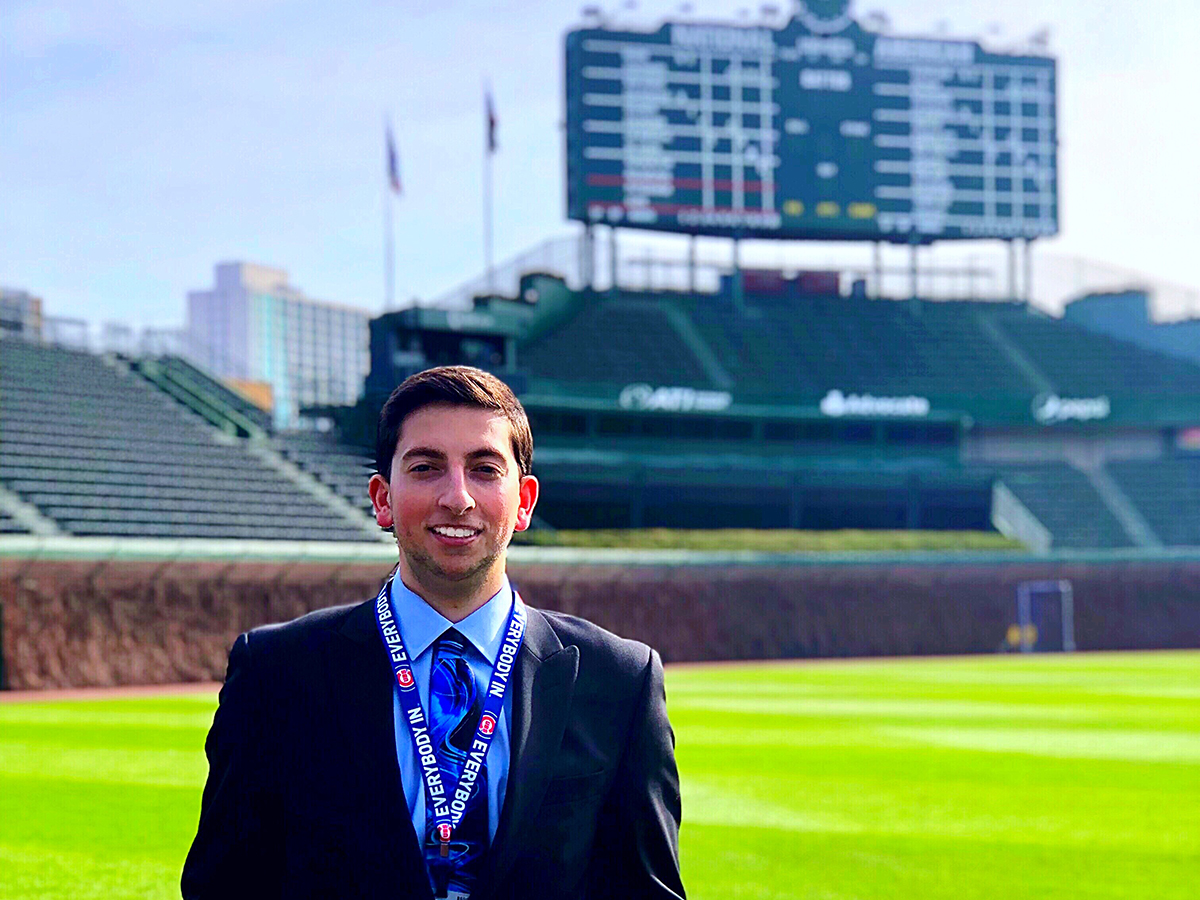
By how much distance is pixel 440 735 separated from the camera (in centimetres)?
345

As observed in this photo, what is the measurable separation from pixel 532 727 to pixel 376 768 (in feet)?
1.20

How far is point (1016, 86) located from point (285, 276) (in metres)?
114

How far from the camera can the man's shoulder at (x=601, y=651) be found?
11.9 feet

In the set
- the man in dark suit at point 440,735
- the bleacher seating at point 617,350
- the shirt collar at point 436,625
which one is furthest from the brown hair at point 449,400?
the bleacher seating at point 617,350

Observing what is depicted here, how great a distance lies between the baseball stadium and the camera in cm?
1190

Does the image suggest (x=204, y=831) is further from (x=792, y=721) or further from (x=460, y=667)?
(x=792, y=721)

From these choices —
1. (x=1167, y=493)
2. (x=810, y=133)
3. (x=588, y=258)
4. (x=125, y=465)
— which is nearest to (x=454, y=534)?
(x=125, y=465)

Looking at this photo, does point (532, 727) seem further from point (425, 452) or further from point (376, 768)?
point (425, 452)

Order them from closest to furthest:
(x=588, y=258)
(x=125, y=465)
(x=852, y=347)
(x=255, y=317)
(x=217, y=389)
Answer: (x=125, y=465) < (x=217, y=389) < (x=588, y=258) < (x=852, y=347) < (x=255, y=317)

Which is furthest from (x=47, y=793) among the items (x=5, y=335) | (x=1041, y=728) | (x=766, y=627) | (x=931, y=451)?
(x=931, y=451)

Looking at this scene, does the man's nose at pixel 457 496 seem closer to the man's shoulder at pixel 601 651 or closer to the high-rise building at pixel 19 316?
the man's shoulder at pixel 601 651

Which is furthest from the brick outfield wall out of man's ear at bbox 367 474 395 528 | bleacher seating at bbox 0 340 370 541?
man's ear at bbox 367 474 395 528

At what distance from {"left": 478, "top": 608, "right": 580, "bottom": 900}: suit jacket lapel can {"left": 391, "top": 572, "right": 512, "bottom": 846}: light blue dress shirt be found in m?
0.05

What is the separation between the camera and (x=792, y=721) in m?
19.3
